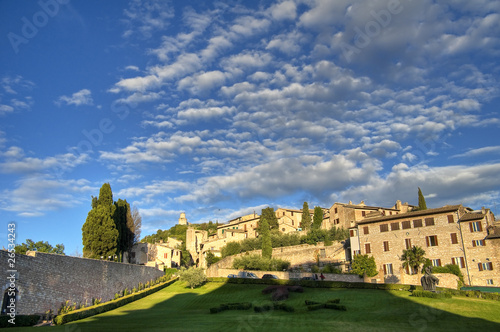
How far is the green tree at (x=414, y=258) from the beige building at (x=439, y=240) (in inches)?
55.0

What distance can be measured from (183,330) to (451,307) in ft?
70.5

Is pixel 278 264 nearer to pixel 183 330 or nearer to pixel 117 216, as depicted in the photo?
pixel 117 216

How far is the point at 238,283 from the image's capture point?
5206 centimetres

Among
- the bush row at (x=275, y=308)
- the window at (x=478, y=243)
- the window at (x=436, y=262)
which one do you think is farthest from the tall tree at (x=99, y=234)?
the window at (x=478, y=243)

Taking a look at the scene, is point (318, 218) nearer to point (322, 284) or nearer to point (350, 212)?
point (350, 212)

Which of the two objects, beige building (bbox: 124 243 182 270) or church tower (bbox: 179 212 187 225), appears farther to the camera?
church tower (bbox: 179 212 187 225)

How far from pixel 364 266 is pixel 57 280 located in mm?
41749

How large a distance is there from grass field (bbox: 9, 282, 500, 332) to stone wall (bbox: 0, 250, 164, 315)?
304cm

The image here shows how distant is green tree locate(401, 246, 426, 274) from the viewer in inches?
2019

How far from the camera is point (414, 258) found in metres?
51.5

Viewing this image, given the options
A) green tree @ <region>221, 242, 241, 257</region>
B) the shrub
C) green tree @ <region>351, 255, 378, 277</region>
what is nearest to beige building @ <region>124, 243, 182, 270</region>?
green tree @ <region>221, 242, 241, 257</region>

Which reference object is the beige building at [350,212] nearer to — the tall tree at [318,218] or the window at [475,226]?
the tall tree at [318,218]

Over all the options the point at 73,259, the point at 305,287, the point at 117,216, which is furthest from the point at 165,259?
the point at 73,259

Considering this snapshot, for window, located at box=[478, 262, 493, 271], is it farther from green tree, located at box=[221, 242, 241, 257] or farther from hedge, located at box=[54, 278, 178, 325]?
green tree, located at box=[221, 242, 241, 257]
